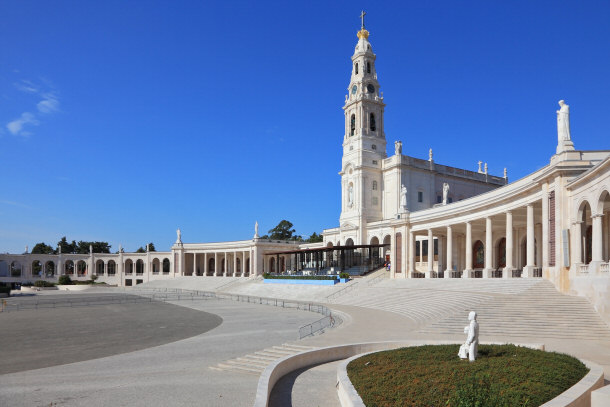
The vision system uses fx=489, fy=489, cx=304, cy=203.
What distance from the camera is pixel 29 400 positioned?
13609 mm

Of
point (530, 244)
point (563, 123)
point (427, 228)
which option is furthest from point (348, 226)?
point (563, 123)

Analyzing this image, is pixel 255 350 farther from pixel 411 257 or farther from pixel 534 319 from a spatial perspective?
pixel 411 257

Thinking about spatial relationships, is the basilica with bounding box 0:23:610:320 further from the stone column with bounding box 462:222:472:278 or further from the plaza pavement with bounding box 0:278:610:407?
the plaza pavement with bounding box 0:278:610:407

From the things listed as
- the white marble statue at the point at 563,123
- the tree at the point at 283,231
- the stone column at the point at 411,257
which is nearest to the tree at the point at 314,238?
the tree at the point at 283,231

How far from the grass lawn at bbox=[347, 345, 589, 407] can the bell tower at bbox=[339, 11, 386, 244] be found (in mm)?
56648

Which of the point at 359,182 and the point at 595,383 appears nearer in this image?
the point at 595,383

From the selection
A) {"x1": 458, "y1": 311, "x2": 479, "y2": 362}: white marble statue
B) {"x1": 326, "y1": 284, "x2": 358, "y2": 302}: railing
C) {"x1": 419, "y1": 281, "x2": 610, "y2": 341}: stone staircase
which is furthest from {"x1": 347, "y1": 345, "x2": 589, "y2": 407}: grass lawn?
{"x1": 326, "y1": 284, "x2": 358, "y2": 302}: railing

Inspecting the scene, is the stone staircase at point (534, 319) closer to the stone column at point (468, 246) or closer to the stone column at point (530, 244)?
the stone column at point (530, 244)

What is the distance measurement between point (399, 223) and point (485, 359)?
4091cm

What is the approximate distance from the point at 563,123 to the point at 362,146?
46.7 m

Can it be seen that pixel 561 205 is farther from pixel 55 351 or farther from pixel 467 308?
pixel 55 351

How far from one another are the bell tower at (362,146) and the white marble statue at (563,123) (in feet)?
145

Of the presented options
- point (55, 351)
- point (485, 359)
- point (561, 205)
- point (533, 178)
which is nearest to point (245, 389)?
point (485, 359)

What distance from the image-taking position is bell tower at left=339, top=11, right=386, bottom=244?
7375cm
